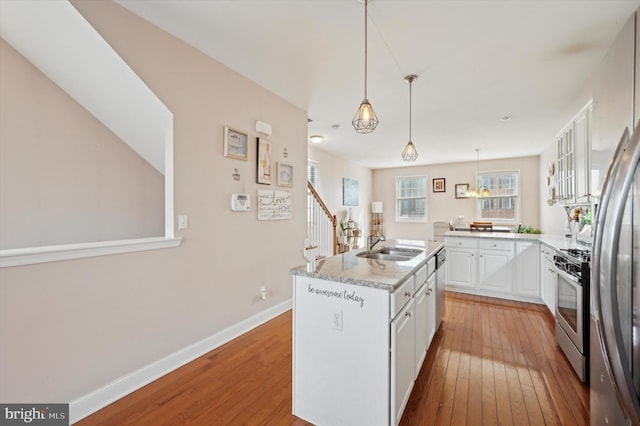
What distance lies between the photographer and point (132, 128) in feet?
7.83

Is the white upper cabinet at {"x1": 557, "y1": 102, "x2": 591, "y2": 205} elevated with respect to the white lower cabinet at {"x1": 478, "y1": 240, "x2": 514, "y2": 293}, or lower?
elevated

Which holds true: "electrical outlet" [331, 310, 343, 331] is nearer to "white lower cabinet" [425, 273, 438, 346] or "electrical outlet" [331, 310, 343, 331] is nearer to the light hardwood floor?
the light hardwood floor

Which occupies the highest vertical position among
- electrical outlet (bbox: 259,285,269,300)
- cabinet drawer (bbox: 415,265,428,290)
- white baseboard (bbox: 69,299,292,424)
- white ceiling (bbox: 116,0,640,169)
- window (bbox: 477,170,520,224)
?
white ceiling (bbox: 116,0,640,169)

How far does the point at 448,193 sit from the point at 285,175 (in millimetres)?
6305

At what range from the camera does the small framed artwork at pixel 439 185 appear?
8227 millimetres

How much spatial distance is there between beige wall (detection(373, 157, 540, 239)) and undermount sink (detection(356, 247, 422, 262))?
627 centimetres

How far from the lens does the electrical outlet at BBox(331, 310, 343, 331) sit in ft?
5.27

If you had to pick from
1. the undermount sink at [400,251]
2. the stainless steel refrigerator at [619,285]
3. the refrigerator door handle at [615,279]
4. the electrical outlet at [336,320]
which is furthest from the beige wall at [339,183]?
the refrigerator door handle at [615,279]

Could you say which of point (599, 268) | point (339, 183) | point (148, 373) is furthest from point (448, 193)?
point (148, 373)

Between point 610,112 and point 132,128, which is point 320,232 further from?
point 610,112

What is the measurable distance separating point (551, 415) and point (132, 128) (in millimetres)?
3697

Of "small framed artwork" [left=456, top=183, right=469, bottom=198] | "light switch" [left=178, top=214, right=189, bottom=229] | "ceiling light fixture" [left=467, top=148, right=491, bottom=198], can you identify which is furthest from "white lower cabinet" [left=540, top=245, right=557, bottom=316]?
"small framed artwork" [left=456, top=183, right=469, bottom=198]

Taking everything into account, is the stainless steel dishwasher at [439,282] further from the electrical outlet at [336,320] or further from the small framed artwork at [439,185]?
the small framed artwork at [439,185]

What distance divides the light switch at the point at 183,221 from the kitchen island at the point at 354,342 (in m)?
1.19
